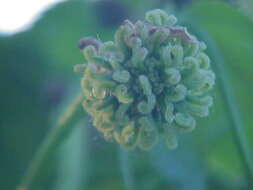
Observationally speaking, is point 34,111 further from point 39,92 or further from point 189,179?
point 189,179

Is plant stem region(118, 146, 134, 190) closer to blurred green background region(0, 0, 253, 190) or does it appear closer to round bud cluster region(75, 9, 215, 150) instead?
blurred green background region(0, 0, 253, 190)

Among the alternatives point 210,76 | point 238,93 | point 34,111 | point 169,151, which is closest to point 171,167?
point 169,151

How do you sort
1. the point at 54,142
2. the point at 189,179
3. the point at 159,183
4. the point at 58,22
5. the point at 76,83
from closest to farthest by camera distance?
1. the point at 54,142
2. the point at 189,179
3. the point at 159,183
4. the point at 76,83
5. the point at 58,22

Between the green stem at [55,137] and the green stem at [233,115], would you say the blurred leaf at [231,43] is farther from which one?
the green stem at [55,137]

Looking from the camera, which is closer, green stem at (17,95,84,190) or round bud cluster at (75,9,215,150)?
round bud cluster at (75,9,215,150)

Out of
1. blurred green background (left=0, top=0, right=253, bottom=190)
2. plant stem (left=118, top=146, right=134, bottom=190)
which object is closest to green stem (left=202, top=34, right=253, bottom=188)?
blurred green background (left=0, top=0, right=253, bottom=190)
